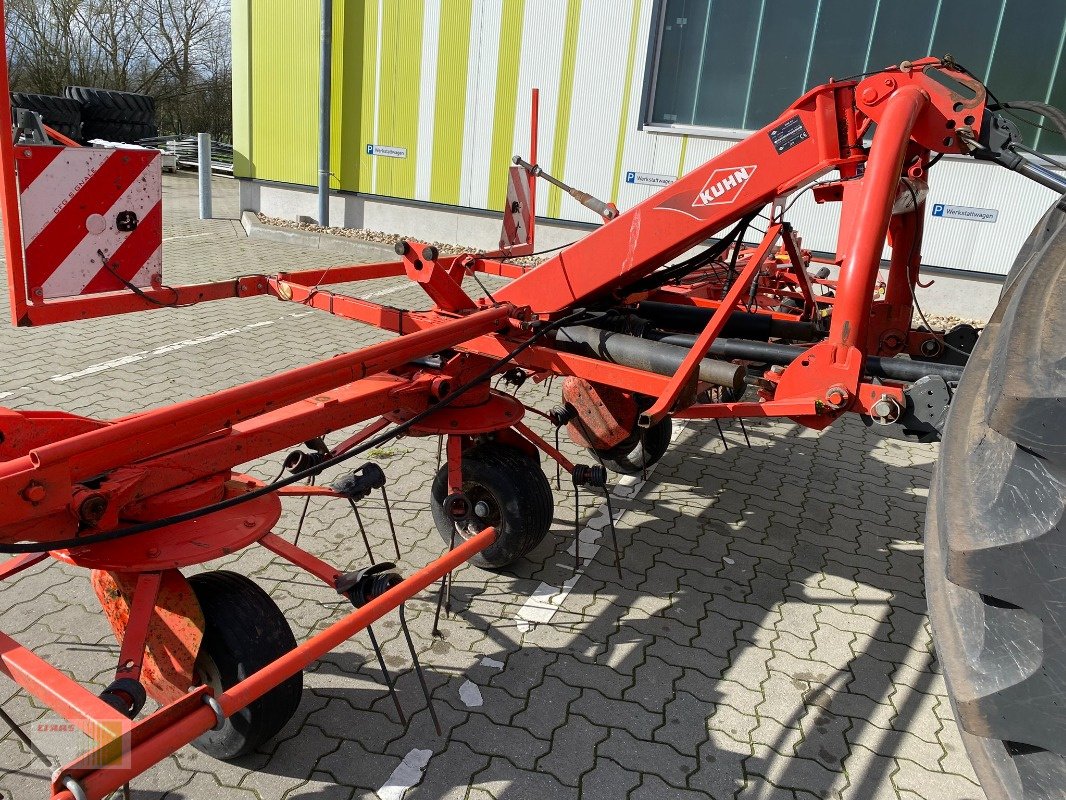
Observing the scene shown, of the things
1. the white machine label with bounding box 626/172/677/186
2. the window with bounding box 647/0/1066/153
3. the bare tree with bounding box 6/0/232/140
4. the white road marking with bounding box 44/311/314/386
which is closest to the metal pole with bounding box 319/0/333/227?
A: the white machine label with bounding box 626/172/677/186

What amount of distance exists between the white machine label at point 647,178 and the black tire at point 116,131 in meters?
11.5

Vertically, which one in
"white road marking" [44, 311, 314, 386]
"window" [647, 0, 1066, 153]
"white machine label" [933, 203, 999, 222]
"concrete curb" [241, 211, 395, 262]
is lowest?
"white road marking" [44, 311, 314, 386]

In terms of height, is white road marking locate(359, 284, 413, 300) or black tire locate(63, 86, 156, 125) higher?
black tire locate(63, 86, 156, 125)

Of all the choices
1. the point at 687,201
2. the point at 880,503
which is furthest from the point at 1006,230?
the point at 687,201

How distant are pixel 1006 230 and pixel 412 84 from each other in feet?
26.9

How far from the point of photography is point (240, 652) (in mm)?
2229

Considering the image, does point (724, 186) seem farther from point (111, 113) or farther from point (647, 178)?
point (111, 113)

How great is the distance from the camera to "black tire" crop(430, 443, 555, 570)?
11.1ft

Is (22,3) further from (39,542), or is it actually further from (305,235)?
(39,542)

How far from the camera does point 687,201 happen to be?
310 cm

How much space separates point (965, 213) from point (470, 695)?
29.1ft

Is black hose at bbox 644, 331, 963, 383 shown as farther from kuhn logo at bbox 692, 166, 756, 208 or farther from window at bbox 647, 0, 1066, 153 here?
window at bbox 647, 0, 1066, 153

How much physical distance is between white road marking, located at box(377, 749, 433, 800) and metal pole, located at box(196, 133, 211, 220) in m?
12.2

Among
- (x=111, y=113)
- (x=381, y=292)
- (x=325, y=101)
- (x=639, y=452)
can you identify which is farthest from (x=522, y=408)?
(x=111, y=113)
